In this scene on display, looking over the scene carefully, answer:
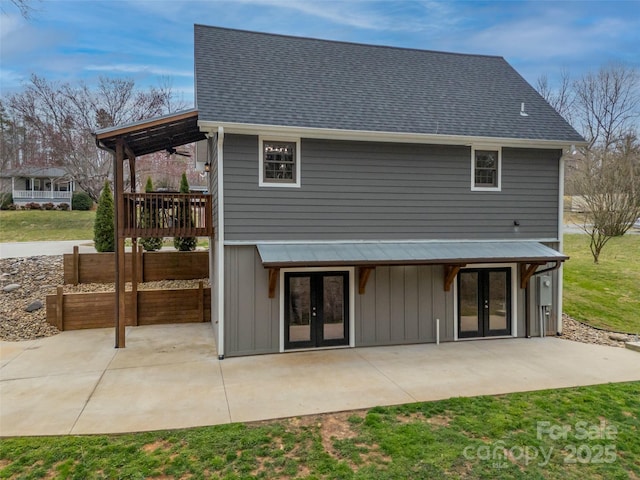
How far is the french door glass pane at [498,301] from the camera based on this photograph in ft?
30.9

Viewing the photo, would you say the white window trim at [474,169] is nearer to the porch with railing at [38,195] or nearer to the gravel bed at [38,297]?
the gravel bed at [38,297]

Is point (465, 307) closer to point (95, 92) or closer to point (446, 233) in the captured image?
point (446, 233)

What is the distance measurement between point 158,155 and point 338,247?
19.3 meters

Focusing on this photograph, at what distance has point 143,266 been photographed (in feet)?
39.2

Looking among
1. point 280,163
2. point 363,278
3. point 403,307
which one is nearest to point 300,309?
point 363,278

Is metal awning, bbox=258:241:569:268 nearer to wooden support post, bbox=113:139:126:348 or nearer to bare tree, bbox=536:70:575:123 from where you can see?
wooden support post, bbox=113:139:126:348

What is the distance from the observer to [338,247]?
8.38 metres

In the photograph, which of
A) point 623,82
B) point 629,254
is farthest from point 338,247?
point 623,82

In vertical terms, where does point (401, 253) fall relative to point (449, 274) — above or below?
above

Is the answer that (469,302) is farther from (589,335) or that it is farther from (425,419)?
(425,419)

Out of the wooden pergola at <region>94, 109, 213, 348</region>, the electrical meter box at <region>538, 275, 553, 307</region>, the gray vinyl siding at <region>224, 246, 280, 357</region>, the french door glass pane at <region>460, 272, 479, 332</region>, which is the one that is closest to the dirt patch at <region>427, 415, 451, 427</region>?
the gray vinyl siding at <region>224, 246, 280, 357</region>

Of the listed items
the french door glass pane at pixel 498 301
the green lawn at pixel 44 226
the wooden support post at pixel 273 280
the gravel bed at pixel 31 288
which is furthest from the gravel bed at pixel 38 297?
the green lawn at pixel 44 226

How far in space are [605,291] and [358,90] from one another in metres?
9.75

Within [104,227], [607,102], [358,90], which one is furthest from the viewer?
[607,102]
